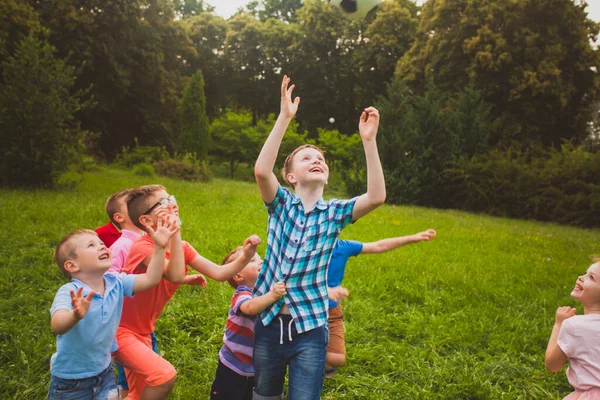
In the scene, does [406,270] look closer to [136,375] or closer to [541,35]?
[136,375]

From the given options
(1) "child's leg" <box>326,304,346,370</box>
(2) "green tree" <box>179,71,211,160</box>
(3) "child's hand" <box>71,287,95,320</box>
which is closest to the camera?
(3) "child's hand" <box>71,287,95,320</box>

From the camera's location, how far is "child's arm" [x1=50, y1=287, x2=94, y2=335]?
181cm

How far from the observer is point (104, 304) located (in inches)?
83.1

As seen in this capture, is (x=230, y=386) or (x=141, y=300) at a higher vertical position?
(x=141, y=300)

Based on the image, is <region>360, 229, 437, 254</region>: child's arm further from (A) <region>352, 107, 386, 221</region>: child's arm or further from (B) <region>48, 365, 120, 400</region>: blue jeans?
(B) <region>48, 365, 120, 400</region>: blue jeans

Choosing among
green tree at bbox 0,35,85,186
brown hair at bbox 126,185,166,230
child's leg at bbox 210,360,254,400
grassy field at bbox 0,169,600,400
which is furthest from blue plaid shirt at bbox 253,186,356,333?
green tree at bbox 0,35,85,186

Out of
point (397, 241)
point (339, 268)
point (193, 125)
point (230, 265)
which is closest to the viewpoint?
point (230, 265)

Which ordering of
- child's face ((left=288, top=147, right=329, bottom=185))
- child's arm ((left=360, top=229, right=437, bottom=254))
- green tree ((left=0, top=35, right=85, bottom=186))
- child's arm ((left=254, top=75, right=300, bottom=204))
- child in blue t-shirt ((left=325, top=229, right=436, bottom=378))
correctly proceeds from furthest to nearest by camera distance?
green tree ((left=0, top=35, right=85, bottom=186)), child in blue t-shirt ((left=325, top=229, right=436, bottom=378)), child's arm ((left=360, top=229, right=437, bottom=254)), child's face ((left=288, top=147, right=329, bottom=185)), child's arm ((left=254, top=75, right=300, bottom=204))

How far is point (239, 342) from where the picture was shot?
2529 millimetres

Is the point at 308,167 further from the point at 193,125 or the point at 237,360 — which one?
the point at 193,125

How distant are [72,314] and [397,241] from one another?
1.87 metres

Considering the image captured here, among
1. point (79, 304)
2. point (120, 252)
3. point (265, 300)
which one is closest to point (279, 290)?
point (265, 300)

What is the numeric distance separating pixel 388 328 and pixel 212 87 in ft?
103

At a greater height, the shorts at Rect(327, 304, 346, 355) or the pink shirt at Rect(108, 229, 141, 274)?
the pink shirt at Rect(108, 229, 141, 274)
